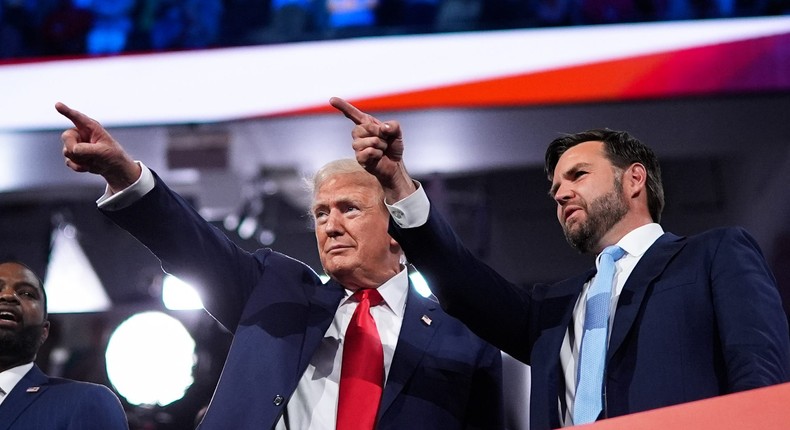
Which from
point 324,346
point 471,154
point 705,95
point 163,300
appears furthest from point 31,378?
point 705,95

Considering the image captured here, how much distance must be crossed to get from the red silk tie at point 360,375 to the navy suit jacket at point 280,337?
0.03 meters

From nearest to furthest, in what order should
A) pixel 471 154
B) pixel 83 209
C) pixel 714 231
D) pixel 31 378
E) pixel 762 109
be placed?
pixel 714 231
pixel 31 378
pixel 762 109
pixel 471 154
pixel 83 209

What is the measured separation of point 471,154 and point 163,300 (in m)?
1.64

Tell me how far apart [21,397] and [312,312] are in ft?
3.80

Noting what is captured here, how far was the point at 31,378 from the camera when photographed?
3.05 metres

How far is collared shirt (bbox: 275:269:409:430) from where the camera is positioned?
220 centimetres

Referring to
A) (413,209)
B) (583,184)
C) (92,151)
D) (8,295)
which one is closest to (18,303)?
(8,295)

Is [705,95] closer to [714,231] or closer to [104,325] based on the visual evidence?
[714,231]

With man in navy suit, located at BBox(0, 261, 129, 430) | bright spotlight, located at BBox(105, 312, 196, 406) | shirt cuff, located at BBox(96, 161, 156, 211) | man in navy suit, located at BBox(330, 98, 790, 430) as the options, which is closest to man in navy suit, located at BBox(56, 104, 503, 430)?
shirt cuff, located at BBox(96, 161, 156, 211)

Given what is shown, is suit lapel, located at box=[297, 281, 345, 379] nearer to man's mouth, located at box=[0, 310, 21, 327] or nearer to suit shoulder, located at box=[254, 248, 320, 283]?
suit shoulder, located at box=[254, 248, 320, 283]

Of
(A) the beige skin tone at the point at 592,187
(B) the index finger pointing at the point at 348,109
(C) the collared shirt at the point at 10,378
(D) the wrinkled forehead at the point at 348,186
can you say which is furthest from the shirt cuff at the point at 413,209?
(C) the collared shirt at the point at 10,378

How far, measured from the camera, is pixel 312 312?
7.68ft

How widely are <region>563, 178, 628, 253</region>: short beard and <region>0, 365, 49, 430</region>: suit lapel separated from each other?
1707 millimetres

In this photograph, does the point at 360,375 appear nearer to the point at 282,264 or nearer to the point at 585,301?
the point at 282,264
